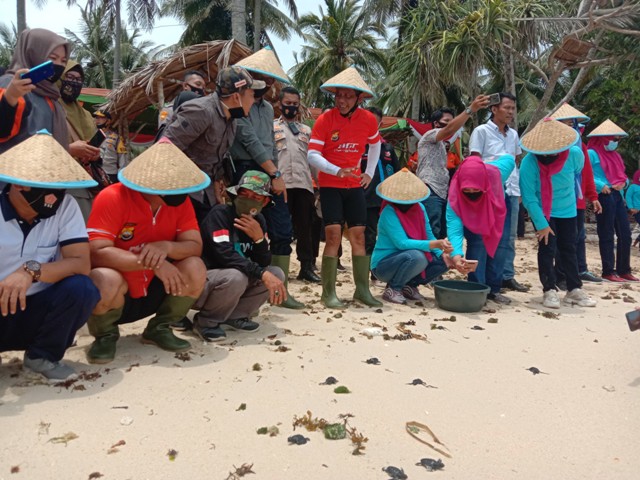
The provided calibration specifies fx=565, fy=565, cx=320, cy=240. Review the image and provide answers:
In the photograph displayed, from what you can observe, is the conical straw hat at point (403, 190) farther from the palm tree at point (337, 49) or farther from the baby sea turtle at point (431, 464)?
the palm tree at point (337, 49)

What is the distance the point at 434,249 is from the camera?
5.15 metres

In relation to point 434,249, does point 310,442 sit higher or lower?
lower

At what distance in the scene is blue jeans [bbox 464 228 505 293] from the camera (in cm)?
543

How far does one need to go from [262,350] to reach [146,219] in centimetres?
110

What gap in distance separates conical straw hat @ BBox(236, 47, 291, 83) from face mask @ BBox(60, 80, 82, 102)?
4.17ft

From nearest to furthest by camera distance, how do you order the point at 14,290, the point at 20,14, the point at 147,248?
the point at 14,290 < the point at 147,248 < the point at 20,14

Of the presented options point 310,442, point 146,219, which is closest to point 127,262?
point 146,219

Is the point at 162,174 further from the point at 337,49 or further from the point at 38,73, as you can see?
the point at 337,49

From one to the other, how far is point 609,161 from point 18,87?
6.60 metres

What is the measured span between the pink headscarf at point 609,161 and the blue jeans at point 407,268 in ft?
10.3

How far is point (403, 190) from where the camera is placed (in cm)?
514

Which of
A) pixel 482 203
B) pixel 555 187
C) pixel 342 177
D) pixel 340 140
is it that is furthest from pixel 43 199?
pixel 555 187

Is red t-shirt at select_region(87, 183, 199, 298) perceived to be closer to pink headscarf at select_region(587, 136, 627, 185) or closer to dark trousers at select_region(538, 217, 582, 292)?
dark trousers at select_region(538, 217, 582, 292)

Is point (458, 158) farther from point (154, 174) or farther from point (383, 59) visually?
point (383, 59)
